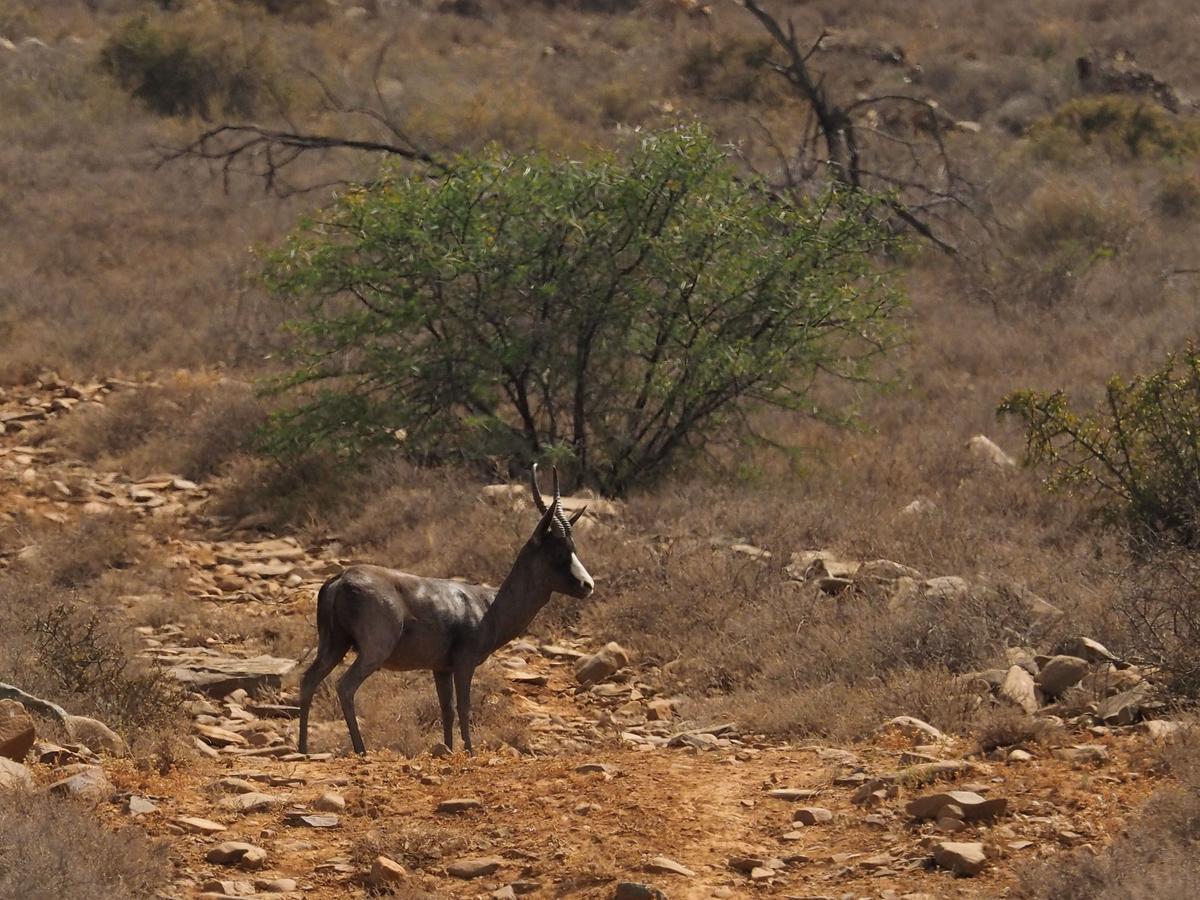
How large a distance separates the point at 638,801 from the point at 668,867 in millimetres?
722

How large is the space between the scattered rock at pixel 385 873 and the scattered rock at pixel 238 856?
419 millimetres

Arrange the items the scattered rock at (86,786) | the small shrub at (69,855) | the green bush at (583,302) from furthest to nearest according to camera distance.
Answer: the green bush at (583,302)
the scattered rock at (86,786)
the small shrub at (69,855)

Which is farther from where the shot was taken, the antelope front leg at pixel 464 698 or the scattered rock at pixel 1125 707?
the antelope front leg at pixel 464 698

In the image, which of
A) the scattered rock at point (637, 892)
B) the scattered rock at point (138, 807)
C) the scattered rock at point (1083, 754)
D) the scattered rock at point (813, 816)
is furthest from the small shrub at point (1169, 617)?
the scattered rock at point (138, 807)

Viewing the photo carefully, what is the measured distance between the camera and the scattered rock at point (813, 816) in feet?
21.4

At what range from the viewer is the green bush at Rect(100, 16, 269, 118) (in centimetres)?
2895

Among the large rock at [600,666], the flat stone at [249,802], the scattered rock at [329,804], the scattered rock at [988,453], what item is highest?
the scattered rock at [329,804]

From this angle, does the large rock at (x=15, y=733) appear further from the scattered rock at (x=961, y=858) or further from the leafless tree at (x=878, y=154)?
the leafless tree at (x=878, y=154)

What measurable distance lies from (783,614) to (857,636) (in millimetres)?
817

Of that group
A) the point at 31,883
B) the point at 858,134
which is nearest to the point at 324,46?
the point at 858,134

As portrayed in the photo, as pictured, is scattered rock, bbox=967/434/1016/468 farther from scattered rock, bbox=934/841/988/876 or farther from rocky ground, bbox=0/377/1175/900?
scattered rock, bbox=934/841/988/876

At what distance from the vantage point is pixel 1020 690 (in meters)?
7.81

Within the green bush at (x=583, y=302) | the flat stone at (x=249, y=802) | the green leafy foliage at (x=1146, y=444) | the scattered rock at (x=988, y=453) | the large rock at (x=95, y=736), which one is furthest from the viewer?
the scattered rock at (x=988, y=453)

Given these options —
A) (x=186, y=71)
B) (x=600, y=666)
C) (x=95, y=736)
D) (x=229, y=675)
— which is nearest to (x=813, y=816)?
(x=95, y=736)
